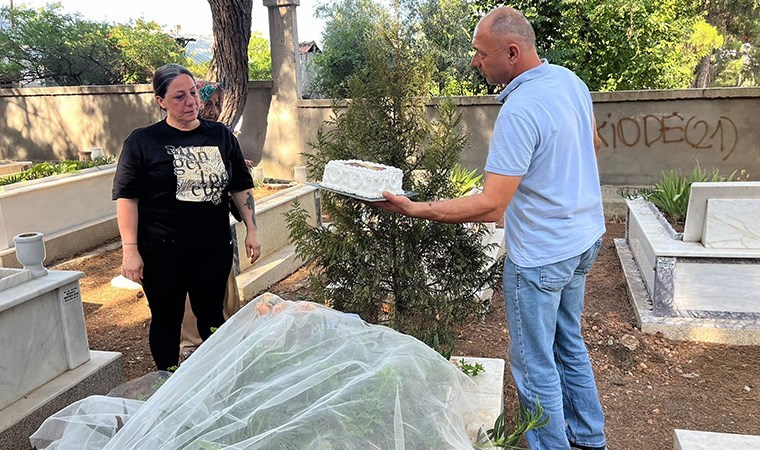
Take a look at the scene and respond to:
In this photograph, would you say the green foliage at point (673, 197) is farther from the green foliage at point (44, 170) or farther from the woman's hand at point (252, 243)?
the green foliage at point (44, 170)

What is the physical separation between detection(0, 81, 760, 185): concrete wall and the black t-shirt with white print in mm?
4850

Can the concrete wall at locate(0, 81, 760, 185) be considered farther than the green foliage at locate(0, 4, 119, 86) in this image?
No

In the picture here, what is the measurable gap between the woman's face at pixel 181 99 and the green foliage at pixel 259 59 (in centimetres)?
1697

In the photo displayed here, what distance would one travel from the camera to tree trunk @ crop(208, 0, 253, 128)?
22.9ft

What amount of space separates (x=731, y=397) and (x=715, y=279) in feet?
3.24

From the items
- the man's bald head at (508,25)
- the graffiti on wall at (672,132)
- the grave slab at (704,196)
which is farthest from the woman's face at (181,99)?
the graffiti on wall at (672,132)

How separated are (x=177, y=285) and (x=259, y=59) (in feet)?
68.7

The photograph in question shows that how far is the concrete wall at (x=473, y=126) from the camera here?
7793 millimetres

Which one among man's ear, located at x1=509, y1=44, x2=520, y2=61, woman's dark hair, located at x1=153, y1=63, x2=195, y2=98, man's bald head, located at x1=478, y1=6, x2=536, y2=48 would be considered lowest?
woman's dark hair, located at x1=153, y1=63, x2=195, y2=98

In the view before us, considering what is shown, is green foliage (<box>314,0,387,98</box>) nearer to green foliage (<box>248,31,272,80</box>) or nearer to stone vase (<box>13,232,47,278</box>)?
green foliage (<box>248,31,272,80</box>)

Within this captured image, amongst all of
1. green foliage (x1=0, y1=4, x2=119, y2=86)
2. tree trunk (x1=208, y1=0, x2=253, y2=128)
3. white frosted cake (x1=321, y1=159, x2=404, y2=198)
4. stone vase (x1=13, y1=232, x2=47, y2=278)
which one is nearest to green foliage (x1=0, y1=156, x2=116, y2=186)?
tree trunk (x1=208, y1=0, x2=253, y2=128)

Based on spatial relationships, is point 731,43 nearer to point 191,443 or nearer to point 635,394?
point 635,394

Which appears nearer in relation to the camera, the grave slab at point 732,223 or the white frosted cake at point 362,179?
the white frosted cake at point 362,179

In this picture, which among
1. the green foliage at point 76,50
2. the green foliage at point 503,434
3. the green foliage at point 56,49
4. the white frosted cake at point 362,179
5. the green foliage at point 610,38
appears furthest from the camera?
the green foliage at point 56,49
